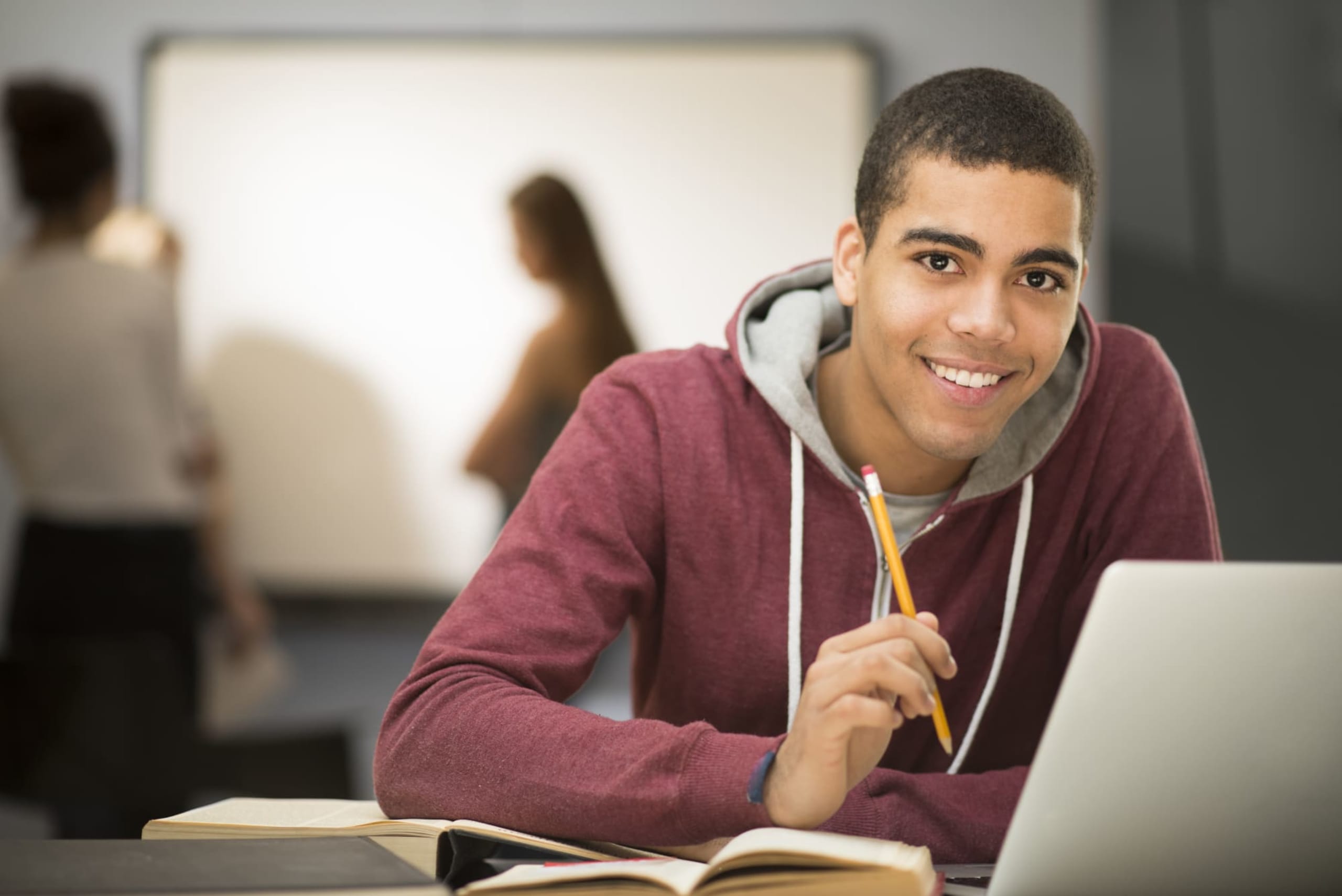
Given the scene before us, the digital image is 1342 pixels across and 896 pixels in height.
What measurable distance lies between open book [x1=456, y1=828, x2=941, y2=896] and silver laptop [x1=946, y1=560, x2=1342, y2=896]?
51 mm

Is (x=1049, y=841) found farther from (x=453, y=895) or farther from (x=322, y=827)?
(x=322, y=827)

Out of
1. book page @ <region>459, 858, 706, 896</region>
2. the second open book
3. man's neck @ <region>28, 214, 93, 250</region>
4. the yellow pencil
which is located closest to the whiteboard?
man's neck @ <region>28, 214, 93, 250</region>

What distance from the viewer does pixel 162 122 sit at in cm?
287

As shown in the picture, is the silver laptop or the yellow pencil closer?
the silver laptop

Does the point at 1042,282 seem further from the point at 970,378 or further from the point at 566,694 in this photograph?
the point at 566,694

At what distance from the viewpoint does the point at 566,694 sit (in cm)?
102

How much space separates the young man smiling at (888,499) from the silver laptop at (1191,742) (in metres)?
0.26

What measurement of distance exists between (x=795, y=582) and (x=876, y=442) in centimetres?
15

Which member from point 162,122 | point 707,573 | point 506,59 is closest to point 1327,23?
point 707,573

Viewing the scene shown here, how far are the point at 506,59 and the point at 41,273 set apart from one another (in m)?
1.05

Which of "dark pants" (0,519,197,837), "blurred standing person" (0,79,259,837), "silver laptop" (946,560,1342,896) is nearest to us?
"silver laptop" (946,560,1342,896)

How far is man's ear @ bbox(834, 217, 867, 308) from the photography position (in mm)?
1147

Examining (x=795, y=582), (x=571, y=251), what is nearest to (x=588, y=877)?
(x=795, y=582)

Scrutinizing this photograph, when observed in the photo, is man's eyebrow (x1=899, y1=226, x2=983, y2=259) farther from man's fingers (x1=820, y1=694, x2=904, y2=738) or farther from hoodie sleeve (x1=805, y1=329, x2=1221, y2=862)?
man's fingers (x1=820, y1=694, x2=904, y2=738)
